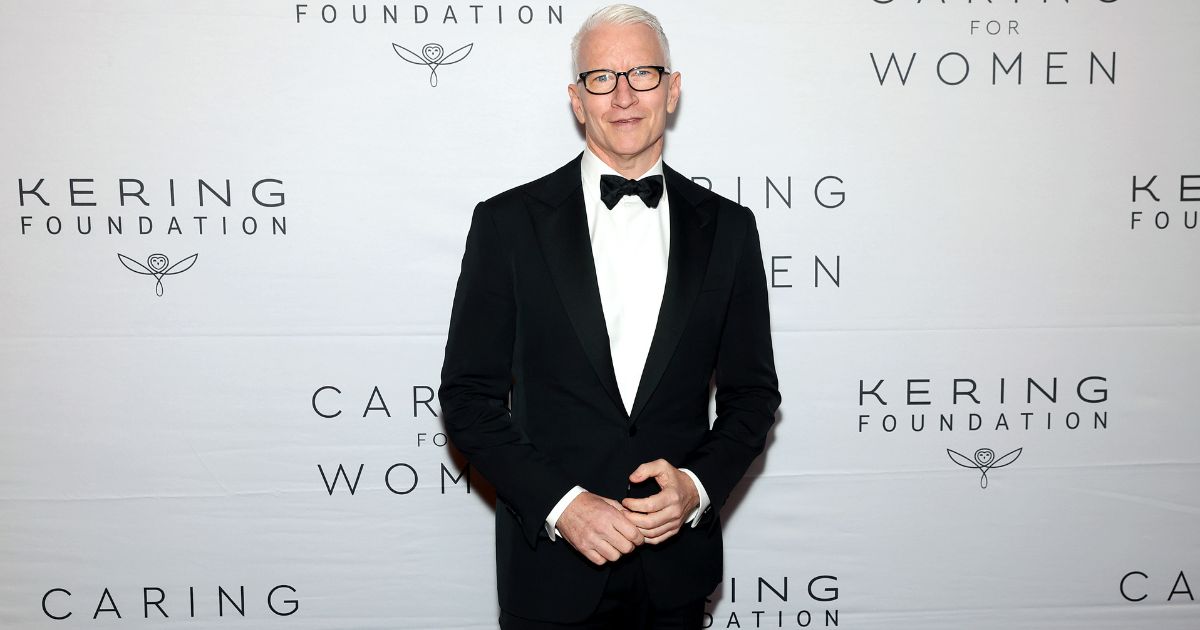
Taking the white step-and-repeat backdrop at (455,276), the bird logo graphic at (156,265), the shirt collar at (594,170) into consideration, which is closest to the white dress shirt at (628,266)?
the shirt collar at (594,170)

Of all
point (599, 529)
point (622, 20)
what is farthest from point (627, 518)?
point (622, 20)

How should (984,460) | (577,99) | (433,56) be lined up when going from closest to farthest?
1. (577,99)
2. (433,56)
3. (984,460)

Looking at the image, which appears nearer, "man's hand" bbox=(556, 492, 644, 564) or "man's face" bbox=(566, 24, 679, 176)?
"man's hand" bbox=(556, 492, 644, 564)

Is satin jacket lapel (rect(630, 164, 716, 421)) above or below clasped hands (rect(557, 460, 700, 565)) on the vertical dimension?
above

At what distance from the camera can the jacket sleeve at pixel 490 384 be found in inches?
57.0

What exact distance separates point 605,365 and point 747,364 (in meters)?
0.29

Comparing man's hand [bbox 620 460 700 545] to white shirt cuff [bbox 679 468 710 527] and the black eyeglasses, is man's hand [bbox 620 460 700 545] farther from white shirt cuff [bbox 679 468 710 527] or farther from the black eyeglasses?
the black eyeglasses

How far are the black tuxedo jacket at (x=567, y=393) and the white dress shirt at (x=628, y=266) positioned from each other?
41mm

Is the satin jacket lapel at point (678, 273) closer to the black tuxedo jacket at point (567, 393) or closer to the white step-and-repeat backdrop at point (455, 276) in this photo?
the black tuxedo jacket at point (567, 393)

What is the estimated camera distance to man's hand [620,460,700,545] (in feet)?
4.62

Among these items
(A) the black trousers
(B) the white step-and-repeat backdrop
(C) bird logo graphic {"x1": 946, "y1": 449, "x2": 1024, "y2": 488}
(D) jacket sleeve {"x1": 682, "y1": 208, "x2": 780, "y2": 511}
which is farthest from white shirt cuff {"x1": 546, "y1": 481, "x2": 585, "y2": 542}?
(C) bird logo graphic {"x1": 946, "y1": 449, "x2": 1024, "y2": 488}

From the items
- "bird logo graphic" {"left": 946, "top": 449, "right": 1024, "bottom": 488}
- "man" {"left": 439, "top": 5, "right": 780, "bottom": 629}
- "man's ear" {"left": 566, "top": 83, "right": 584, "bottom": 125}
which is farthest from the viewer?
"bird logo graphic" {"left": 946, "top": 449, "right": 1024, "bottom": 488}

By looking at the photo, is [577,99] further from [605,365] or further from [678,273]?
[605,365]

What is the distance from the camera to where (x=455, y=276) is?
6.95ft
